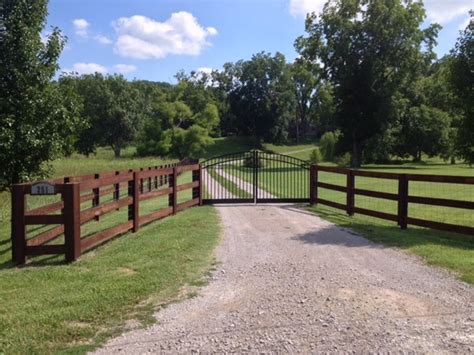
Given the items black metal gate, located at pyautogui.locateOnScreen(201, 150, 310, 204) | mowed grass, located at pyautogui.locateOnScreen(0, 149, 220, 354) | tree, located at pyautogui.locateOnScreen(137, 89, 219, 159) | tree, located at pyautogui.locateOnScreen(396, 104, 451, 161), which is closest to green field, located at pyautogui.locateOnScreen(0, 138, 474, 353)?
mowed grass, located at pyautogui.locateOnScreen(0, 149, 220, 354)

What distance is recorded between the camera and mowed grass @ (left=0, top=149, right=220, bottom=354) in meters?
4.41

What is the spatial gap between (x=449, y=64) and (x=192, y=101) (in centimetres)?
6835

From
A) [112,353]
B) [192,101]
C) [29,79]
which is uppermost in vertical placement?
[192,101]

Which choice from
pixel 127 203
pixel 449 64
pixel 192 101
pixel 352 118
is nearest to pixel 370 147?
pixel 352 118

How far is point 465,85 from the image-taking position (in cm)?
1151

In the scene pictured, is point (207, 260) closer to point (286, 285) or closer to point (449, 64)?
point (286, 285)

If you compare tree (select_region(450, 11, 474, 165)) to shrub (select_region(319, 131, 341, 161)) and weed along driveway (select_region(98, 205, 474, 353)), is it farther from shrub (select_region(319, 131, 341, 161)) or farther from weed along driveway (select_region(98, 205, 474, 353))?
shrub (select_region(319, 131, 341, 161))

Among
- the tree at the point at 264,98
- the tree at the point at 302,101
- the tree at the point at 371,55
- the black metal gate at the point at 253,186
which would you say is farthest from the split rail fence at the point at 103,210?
the tree at the point at 302,101

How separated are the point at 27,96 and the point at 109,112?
5787 centimetres

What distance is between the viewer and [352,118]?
1939 inches

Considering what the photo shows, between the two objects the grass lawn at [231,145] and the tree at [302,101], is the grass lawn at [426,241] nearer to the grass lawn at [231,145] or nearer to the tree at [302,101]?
the grass lawn at [231,145]

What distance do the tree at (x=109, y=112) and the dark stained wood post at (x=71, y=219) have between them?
2473 inches

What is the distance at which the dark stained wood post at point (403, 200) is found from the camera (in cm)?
1086

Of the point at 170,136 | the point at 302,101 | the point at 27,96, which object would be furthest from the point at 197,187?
the point at 302,101
